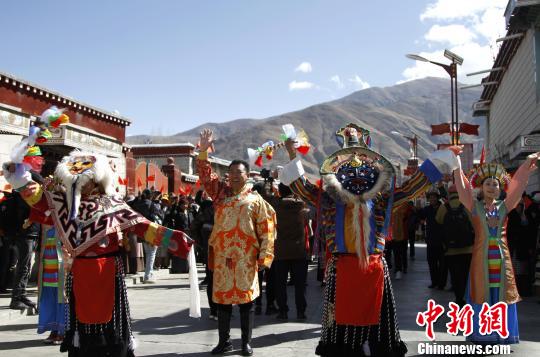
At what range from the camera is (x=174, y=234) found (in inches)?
186

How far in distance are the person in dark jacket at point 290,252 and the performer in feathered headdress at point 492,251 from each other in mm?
2664

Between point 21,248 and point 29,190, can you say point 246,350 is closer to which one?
point 29,190

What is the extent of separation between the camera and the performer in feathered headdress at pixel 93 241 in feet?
14.5

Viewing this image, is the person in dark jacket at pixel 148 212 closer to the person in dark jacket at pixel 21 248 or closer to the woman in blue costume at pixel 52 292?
the person in dark jacket at pixel 21 248

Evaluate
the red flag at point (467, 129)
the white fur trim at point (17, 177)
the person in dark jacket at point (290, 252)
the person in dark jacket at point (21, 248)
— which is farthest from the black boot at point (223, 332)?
the red flag at point (467, 129)

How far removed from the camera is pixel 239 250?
5.70m

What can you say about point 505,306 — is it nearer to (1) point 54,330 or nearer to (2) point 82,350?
(2) point 82,350

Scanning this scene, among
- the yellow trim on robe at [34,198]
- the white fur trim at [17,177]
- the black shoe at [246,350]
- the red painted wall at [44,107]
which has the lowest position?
the black shoe at [246,350]

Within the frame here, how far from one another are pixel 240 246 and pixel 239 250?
4 centimetres

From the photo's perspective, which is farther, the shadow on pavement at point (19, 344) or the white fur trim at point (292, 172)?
the shadow on pavement at point (19, 344)

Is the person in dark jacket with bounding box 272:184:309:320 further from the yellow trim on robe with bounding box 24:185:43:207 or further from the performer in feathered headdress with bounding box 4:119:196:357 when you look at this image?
the yellow trim on robe with bounding box 24:185:43:207

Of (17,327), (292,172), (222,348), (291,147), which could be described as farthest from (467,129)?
(17,327)

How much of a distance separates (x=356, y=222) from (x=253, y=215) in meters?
1.34

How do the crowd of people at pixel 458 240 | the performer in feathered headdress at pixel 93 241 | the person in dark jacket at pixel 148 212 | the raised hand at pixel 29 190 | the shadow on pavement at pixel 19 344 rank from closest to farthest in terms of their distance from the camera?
the performer in feathered headdress at pixel 93 241 < the raised hand at pixel 29 190 < the shadow on pavement at pixel 19 344 < the crowd of people at pixel 458 240 < the person in dark jacket at pixel 148 212
